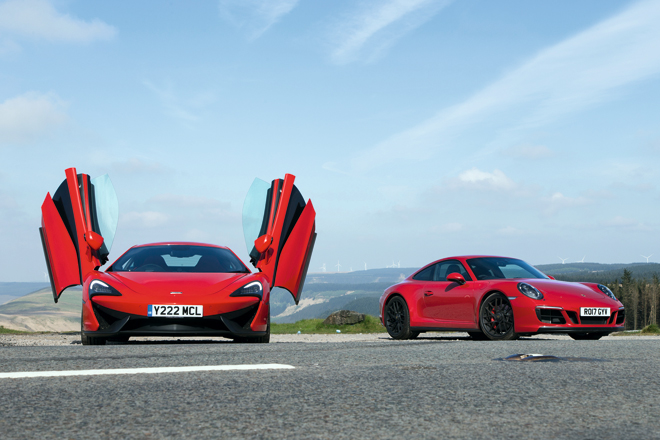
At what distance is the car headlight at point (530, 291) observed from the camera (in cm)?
944

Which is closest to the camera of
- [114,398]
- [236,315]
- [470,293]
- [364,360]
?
[114,398]

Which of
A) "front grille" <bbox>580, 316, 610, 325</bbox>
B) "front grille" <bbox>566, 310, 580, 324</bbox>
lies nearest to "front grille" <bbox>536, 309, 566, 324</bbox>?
"front grille" <bbox>566, 310, 580, 324</bbox>

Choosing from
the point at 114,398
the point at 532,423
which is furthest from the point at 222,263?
the point at 532,423

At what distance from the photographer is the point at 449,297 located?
10.4 metres

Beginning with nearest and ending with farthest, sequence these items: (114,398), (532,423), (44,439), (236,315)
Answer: (44,439), (532,423), (114,398), (236,315)

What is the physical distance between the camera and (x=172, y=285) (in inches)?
309

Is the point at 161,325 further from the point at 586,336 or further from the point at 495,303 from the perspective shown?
the point at 586,336

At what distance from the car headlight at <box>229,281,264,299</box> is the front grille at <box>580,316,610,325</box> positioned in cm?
451

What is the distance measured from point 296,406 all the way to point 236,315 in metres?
4.64

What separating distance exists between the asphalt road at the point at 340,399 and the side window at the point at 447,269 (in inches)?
207

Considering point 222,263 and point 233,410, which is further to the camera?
point 222,263

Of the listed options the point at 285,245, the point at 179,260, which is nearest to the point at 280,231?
the point at 285,245

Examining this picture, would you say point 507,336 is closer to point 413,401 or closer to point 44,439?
point 413,401

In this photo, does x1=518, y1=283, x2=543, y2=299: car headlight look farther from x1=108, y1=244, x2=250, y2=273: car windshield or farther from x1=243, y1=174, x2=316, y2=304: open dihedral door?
x1=243, y1=174, x2=316, y2=304: open dihedral door
